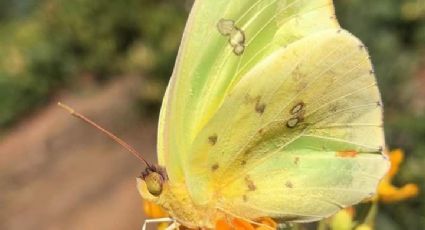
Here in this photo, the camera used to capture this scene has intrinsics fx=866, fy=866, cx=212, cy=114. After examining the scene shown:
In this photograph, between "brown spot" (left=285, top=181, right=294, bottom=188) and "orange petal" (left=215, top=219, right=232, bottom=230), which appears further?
"brown spot" (left=285, top=181, right=294, bottom=188)

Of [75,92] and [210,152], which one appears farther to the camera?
[75,92]

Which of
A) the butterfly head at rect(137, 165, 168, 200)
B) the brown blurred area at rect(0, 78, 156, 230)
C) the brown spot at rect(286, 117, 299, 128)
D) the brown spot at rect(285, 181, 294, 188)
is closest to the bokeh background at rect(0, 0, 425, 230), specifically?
the brown blurred area at rect(0, 78, 156, 230)

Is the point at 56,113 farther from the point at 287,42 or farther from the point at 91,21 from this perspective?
the point at 287,42

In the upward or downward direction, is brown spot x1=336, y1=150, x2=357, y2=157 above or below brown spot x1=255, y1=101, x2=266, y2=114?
below

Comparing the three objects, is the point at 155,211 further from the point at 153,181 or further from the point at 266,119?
the point at 266,119

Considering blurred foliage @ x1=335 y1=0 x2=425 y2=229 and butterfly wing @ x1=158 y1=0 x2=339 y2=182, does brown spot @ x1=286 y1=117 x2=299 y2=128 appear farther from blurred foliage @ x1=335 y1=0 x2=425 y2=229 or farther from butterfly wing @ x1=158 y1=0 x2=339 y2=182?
blurred foliage @ x1=335 y1=0 x2=425 y2=229

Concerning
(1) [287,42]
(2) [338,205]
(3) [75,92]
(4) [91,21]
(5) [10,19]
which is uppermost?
(5) [10,19]

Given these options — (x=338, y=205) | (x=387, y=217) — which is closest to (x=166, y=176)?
(x=338, y=205)
